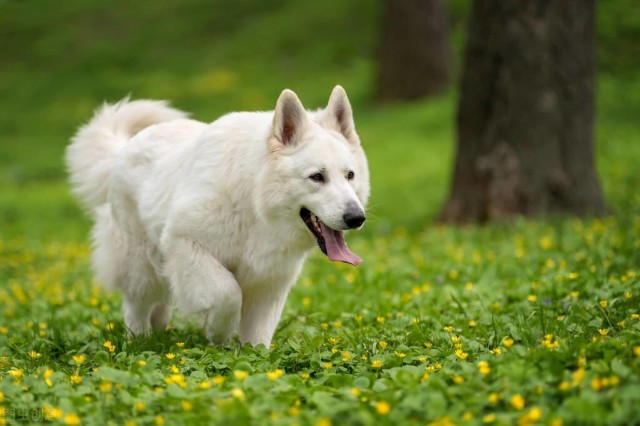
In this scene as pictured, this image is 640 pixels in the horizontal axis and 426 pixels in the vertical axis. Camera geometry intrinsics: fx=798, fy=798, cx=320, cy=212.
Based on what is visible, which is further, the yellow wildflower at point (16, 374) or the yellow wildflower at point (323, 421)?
the yellow wildflower at point (16, 374)

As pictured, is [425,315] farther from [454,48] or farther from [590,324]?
[454,48]

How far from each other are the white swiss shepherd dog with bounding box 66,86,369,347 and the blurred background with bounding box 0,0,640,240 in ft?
17.0

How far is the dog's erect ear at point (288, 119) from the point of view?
16.2 feet

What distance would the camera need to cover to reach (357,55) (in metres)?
26.0

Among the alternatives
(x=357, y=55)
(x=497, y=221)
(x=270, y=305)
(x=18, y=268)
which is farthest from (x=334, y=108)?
(x=357, y=55)

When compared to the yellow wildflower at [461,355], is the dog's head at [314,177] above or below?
above

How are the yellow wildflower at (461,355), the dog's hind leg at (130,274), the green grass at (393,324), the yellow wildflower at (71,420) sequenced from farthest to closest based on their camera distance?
the dog's hind leg at (130,274)
the yellow wildflower at (461,355)
the green grass at (393,324)
the yellow wildflower at (71,420)

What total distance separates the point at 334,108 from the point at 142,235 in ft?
5.77

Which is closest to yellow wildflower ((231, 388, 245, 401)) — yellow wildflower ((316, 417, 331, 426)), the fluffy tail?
yellow wildflower ((316, 417, 331, 426))

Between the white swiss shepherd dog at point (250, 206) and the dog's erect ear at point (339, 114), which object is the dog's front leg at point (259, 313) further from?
the dog's erect ear at point (339, 114)

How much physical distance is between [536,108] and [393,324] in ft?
17.6

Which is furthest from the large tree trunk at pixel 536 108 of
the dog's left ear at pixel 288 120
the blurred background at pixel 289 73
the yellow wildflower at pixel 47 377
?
the yellow wildflower at pixel 47 377

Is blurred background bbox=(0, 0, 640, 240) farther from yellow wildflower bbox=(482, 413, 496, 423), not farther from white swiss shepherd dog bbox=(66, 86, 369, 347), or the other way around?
yellow wildflower bbox=(482, 413, 496, 423)

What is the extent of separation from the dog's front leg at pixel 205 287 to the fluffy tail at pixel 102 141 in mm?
1491
